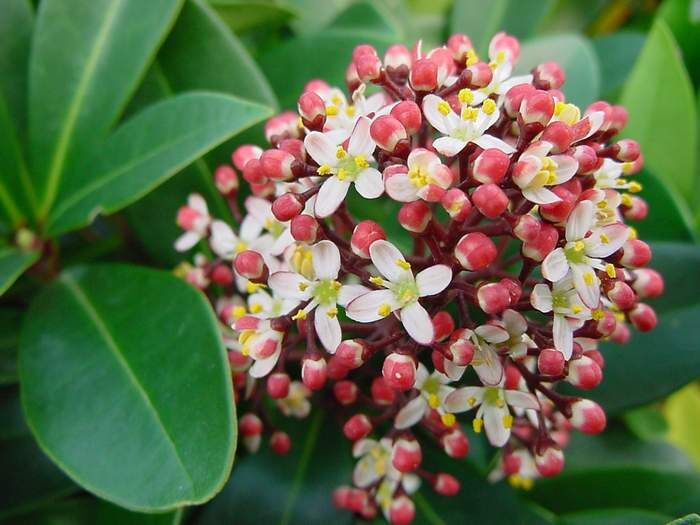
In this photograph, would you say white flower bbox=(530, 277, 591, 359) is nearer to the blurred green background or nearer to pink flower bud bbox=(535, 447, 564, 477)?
pink flower bud bbox=(535, 447, 564, 477)

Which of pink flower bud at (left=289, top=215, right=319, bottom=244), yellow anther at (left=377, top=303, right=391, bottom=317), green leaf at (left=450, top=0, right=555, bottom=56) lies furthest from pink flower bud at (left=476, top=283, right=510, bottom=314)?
green leaf at (left=450, top=0, right=555, bottom=56)

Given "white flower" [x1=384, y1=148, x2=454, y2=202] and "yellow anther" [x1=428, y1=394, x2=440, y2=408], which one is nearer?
"white flower" [x1=384, y1=148, x2=454, y2=202]

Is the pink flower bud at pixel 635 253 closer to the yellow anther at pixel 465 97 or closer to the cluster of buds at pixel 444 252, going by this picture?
the cluster of buds at pixel 444 252

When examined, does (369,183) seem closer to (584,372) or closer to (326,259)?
(326,259)

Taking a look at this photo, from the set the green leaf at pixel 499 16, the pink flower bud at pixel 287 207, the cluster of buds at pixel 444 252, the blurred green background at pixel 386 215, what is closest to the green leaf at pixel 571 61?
the blurred green background at pixel 386 215

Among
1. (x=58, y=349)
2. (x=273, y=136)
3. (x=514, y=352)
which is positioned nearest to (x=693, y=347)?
(x=514, y=352)

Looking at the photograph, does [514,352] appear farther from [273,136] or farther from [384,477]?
[273,136]

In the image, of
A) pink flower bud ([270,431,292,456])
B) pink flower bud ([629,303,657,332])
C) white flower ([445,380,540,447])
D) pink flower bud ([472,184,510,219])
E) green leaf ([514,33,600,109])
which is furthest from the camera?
green leaf ([514,33,600,109])
